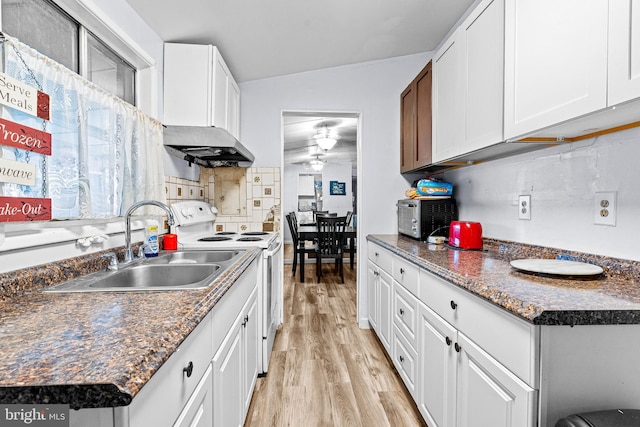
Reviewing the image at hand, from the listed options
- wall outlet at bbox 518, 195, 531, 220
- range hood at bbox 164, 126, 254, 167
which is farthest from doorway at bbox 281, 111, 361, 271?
wall outlet at bbox 518, 195, 531, 220

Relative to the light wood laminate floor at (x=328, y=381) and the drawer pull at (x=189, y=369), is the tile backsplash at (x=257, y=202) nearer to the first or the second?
the light wood laminate floor at (x=328, y=381)

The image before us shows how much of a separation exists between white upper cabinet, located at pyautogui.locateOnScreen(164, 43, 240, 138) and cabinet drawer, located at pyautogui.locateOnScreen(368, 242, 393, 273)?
1.57 metres

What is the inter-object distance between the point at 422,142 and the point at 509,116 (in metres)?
1.05

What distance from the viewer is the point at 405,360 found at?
182 cm

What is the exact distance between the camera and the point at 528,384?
0.82m

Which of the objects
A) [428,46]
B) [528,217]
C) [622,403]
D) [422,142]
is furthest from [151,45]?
[622,403]

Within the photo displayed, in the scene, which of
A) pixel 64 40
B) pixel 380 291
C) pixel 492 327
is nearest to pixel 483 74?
pixel 492 327

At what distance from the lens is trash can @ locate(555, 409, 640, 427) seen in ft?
2.36

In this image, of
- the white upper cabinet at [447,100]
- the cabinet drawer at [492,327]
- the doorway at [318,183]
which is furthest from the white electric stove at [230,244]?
the doorway at [318,183]

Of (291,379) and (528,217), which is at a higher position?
(528,217)

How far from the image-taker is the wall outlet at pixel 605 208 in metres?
1.20

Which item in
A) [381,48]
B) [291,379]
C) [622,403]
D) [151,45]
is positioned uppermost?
[381,48]

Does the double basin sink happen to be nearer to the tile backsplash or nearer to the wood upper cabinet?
the tile backsplash

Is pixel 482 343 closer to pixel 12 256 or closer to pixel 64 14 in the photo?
pixel 12 256
